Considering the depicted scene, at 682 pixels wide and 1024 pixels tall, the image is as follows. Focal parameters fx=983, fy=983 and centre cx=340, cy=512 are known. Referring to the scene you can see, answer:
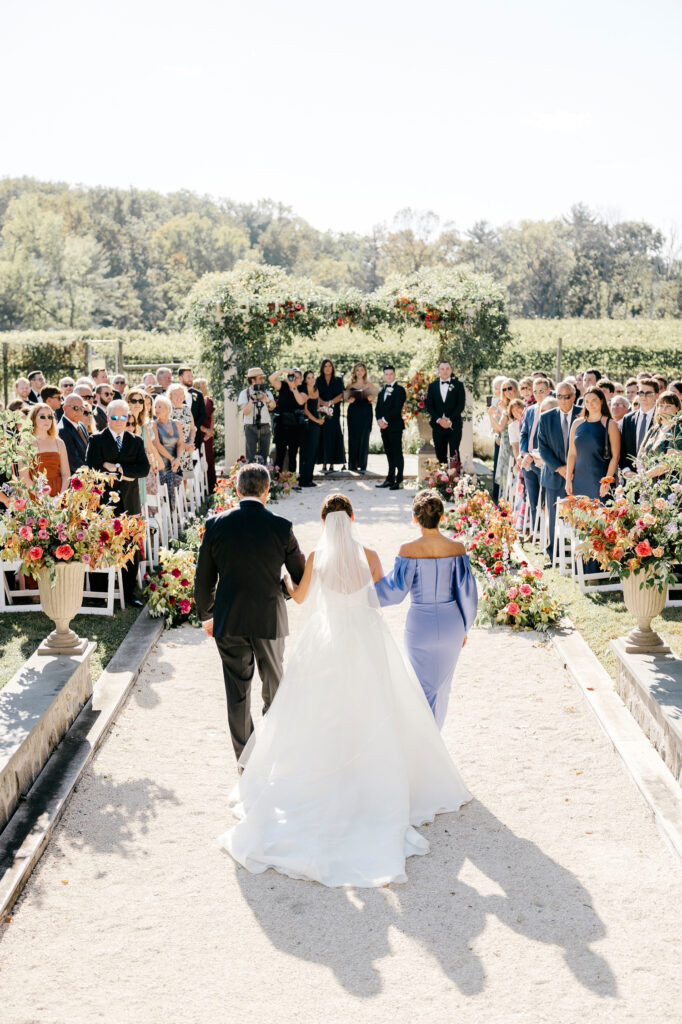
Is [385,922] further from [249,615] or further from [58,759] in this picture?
[58,759]

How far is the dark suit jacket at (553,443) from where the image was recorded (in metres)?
9.72

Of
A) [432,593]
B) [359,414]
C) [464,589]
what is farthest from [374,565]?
[359,414]

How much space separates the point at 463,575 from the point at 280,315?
12.1 metres

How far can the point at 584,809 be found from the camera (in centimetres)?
503

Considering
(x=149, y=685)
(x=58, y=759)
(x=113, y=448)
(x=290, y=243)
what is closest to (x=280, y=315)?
(x=113, y=448)

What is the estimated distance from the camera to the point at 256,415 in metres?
15.0

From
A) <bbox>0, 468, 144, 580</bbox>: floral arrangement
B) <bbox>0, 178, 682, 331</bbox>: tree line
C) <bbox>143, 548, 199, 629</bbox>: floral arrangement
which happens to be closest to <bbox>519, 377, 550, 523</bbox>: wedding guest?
<bbox>143, 548, 199, 629</bbox>: floral arrangement

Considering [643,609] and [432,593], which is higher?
[432,593]

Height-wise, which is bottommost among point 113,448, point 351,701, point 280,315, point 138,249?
point 351,701

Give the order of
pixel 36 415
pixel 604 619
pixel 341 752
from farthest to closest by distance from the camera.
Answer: pixel 36 415 < pixel 604 619 < pixel 341 752

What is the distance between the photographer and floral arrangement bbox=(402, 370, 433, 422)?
15.9 meters

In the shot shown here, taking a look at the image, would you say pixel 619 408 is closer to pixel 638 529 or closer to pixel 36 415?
pixel 638 529

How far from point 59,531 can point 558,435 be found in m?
5.35

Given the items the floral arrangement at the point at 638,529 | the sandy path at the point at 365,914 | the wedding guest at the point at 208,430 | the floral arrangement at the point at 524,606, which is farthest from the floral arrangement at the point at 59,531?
the wedding guest at the point at 208,430
